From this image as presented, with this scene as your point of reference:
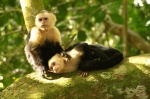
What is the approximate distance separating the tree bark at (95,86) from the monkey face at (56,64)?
21 centimetres

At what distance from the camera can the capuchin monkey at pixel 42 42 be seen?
257cm

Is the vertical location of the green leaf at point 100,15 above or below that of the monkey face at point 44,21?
below

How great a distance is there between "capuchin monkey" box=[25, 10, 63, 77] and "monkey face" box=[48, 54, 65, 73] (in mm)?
61

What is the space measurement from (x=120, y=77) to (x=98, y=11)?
61.4 inches

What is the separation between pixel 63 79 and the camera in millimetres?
2008

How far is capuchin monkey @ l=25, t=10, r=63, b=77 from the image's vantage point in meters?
2.57

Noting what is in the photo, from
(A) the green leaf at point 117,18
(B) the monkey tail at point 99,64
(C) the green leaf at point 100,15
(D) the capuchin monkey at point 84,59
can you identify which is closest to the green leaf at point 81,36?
(C) the green leaf at point 100,15

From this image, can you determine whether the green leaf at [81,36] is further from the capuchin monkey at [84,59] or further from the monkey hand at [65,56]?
the monkey hand at [65,56]

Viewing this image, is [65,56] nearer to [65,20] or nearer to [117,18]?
[117,18]

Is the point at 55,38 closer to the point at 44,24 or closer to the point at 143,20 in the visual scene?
the point at 44,24

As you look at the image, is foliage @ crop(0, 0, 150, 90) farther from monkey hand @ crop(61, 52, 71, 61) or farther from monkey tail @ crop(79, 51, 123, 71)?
monkey tail @ crop(79, 51, 123, 71)

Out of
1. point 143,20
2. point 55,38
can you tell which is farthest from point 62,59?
point 143,20

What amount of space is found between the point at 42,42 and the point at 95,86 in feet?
3.21

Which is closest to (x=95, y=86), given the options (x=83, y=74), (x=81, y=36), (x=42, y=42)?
(x=83, y=74)
